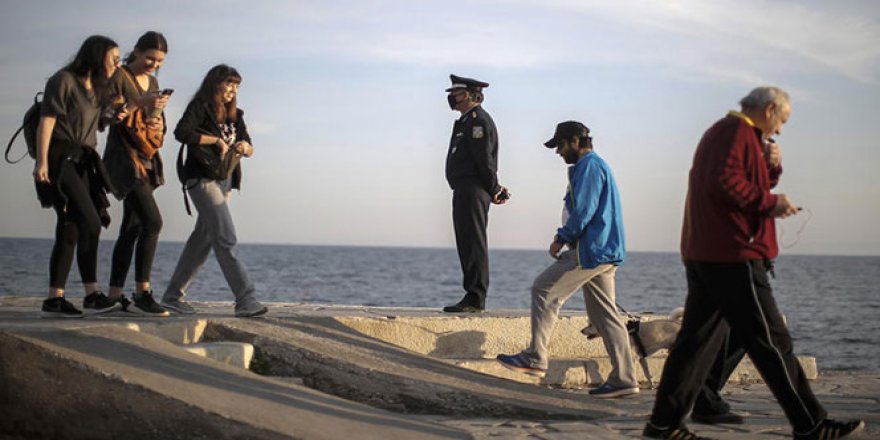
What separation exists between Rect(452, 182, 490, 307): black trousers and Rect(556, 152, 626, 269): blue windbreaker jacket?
1680 millimetres

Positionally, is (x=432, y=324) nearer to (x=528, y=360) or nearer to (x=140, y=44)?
(x=528, y=360)

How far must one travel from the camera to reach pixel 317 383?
21.2 feet

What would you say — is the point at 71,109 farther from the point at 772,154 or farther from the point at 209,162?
the point at 772,154

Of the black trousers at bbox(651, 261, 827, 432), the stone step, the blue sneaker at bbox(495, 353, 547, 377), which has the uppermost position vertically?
the black trousers at bbox(651, 261, 827, 432)

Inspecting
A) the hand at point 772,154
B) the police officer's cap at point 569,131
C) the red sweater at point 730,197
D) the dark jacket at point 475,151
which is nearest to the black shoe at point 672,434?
the red sweater at point 730,197

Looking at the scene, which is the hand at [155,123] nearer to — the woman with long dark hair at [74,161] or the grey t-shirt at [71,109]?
the woman with long dark hair at [74,161]

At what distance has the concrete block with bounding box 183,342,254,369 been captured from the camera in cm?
620

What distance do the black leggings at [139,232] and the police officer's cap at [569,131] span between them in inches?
116

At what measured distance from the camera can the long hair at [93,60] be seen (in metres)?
7.12

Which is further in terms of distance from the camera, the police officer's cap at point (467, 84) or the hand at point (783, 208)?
the police officer's cap at point (467, 84)

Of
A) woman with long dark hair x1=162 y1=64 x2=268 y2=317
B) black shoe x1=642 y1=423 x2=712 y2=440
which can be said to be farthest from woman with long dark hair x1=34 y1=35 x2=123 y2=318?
black shoe x1=642 y1=423 x2=712 y2=440

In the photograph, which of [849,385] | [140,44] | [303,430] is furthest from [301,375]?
[849,385]

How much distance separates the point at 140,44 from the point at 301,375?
275cm

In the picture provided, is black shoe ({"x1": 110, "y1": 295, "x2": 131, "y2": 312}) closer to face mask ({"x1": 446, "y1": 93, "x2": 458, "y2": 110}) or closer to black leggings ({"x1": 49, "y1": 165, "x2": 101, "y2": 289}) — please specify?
black leggings ({"x1": 49, "y1": 165, "x2": 101, "y2": 289})
